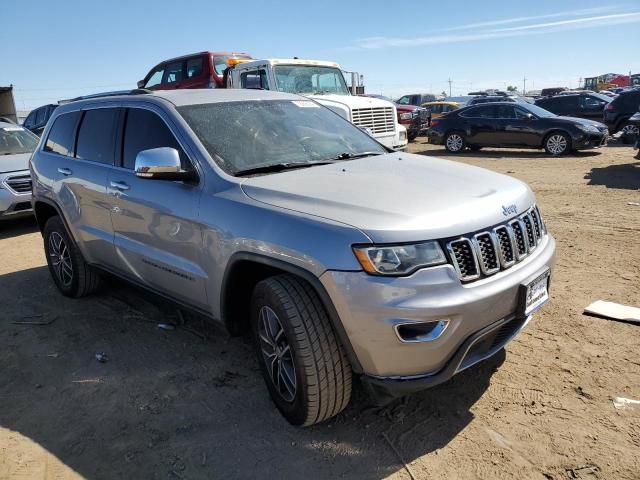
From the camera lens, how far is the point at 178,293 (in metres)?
3.48

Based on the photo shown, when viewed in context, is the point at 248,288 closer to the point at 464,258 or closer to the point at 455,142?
the point at 464,258

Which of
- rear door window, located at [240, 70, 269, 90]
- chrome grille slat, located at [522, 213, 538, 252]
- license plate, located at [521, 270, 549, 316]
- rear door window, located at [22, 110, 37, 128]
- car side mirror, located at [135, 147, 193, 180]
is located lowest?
license plate, located at [521, 270, 549, 316]

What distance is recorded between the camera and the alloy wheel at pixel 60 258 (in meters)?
4.91

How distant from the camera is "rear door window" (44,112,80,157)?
4.68 meters

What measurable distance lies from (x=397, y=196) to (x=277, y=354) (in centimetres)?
107

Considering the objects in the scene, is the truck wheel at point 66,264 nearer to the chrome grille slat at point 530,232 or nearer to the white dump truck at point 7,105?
the chrome grille slat at point 530,232

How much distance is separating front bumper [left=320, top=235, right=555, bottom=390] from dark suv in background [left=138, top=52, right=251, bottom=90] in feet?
35.1

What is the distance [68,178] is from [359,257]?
10.6 ft

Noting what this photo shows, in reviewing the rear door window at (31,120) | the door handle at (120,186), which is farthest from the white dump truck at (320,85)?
the rear door window at (31,120)

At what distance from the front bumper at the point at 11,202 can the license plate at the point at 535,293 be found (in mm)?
7363

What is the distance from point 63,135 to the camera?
15.9 feet

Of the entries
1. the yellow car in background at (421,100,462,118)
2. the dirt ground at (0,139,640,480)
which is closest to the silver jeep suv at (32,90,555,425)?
the dirt ground at (0,139,640,480)

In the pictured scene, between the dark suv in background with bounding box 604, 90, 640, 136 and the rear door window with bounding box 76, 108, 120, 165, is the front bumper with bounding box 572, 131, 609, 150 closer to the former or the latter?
the dark suv in background with bounding box 604, 90, 640, 136

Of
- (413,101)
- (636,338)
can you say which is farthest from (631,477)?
(413,101)
